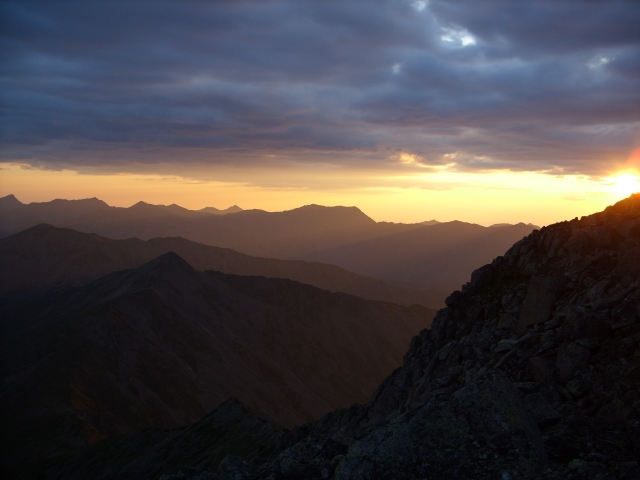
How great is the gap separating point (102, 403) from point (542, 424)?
88477 millimetres

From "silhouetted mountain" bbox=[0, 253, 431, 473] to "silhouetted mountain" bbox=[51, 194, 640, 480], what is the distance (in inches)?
2544

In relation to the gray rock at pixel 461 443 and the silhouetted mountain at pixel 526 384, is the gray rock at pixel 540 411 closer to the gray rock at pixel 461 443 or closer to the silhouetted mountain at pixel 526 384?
the silhouetted mountain at pixel 526 384

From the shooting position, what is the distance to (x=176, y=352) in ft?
380

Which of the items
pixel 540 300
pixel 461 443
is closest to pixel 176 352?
pixel 540 300

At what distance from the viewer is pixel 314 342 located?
148 metres

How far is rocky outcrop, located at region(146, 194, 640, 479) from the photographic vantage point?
34.3ft

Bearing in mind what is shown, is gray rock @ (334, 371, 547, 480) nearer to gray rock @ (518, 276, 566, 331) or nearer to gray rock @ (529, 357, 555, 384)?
gray rock @ (529, 357, 555, 384)

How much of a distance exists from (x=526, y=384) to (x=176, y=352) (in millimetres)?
110265

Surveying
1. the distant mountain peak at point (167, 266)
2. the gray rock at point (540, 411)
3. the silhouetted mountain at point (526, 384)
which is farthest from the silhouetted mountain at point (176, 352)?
the gray rock at point (540, 411)

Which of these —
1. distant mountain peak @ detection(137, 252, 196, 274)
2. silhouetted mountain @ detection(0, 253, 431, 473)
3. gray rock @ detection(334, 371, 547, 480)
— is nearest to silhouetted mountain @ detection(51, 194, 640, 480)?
gray rock @ detection(334, 371, 547, 480)

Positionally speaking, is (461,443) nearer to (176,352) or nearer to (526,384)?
(526,384)

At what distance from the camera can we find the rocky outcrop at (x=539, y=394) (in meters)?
10.4

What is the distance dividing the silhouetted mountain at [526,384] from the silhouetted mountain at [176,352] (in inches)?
2544

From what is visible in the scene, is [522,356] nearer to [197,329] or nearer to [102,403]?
[102,403]
